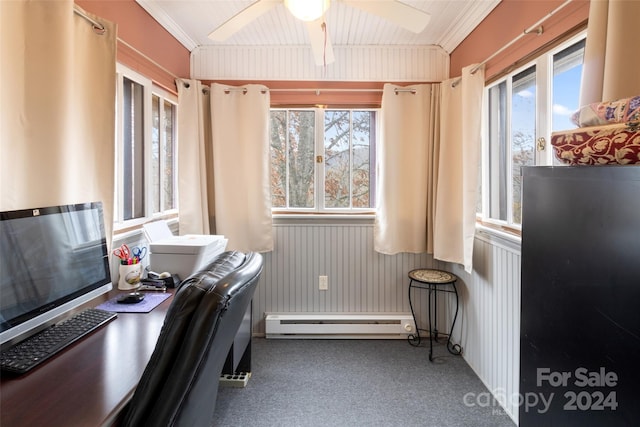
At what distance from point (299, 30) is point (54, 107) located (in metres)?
1.78

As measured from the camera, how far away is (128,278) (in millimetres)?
1596

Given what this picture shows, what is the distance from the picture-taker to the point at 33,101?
1172mm

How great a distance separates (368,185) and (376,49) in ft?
3.70

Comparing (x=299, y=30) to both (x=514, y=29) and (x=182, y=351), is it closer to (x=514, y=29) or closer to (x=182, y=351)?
(x=514, y=29)

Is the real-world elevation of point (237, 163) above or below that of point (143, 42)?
below

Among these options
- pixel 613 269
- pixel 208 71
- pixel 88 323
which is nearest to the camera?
pixel 613 269

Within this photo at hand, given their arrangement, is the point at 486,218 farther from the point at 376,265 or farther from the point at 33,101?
the point at 33,101

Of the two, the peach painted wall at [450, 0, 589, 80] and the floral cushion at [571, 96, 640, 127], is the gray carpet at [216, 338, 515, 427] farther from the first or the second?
the peach painted wall at [450, 0, 589, 80]

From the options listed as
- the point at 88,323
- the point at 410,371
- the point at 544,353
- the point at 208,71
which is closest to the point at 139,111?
the point at 208,71

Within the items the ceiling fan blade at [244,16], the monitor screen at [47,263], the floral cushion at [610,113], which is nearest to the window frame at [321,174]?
the ceiling fan blade at [244,16]

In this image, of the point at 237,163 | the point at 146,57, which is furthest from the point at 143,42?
the point at 237,163

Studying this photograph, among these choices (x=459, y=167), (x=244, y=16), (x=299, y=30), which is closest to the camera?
(x=244, y=16)

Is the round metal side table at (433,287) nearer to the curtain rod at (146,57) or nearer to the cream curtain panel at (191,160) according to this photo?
the cream curtain panel at (191,160)

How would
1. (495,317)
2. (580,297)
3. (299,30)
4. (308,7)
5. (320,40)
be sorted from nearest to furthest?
1. (580,297)
2. (308,7)
3. (320,40)
4. (495,317)
5. (299,30)
